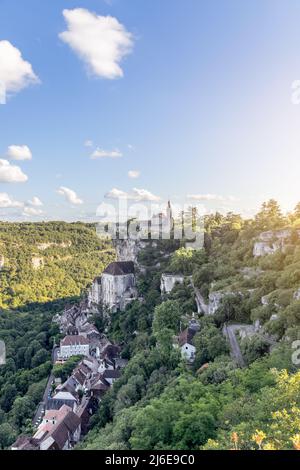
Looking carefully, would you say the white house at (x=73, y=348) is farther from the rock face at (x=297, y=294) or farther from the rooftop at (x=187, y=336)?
the rock face at (x=297, y=294)

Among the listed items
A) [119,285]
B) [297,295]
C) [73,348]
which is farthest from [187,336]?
[119,285]

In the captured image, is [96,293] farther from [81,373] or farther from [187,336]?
[187,336]

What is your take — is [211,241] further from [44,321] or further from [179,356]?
[44,321]

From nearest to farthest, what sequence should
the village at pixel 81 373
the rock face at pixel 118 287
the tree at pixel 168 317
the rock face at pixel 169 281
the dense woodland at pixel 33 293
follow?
the village at pixel 81 373, the tree at pixel 168 317, the dense woodland at pixel 33 293, the rock face at pixel 169 281, the rock face at pixel 118 287

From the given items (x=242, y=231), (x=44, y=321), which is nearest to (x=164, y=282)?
(x=242, y=231)

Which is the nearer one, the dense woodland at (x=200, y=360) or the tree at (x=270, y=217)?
the dense woodland at (x=200, y=360)

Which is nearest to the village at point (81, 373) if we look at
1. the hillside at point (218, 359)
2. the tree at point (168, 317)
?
the hillside at point (218, 359)
